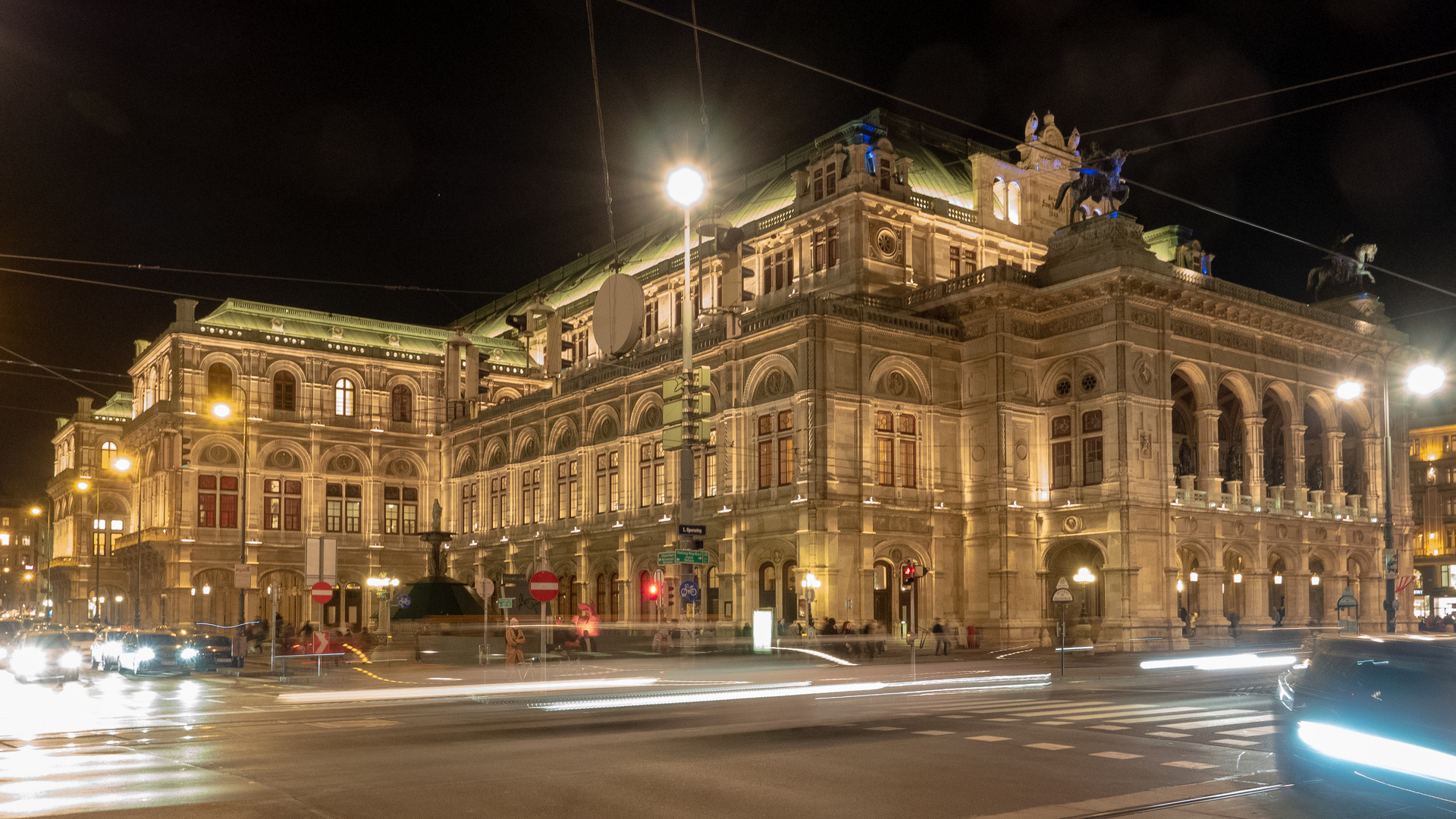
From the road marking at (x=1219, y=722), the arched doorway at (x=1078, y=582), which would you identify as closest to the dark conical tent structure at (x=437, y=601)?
the arched doorway at (x=1078, y=582)

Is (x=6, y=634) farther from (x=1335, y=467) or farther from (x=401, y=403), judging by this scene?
(x=1335, y=467)

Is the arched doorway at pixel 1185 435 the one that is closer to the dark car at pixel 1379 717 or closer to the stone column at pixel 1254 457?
the stone column at pixel 1254 457

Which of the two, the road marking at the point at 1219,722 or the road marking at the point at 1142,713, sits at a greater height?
the road marking at the point at 1219,722

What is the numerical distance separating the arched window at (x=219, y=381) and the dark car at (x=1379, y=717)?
243ft

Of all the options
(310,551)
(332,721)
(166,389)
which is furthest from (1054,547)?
→ (166,389)

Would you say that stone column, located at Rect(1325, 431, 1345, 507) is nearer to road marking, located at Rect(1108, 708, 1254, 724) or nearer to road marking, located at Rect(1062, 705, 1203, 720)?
road marking, located at Rect(1108, 708, 1254, 724)

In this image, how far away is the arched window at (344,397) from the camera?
7931 cm

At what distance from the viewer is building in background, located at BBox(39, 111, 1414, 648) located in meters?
48.1

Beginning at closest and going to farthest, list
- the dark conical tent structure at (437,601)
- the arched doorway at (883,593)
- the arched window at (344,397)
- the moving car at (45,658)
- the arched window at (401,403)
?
the moving car at (45,658) → the dark conical tent structure at (437,601) → the arched doorway at (883,593) → the arched window at (344,397) → the arched window at (401,403)

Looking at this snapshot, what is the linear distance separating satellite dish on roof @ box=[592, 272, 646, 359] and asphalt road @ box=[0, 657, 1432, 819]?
245 inches

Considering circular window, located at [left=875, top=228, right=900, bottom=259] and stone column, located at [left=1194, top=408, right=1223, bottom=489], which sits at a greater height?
→ circular window, located at [left=875, top=228, right=900, bottom=259]

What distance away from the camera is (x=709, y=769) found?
12.4 meters

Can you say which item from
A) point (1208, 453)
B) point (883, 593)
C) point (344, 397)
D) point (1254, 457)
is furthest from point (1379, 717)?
point (344, 397)

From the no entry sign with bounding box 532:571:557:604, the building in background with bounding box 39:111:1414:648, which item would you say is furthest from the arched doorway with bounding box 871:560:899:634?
the no entry sign with bounding box 532:571:557:604
